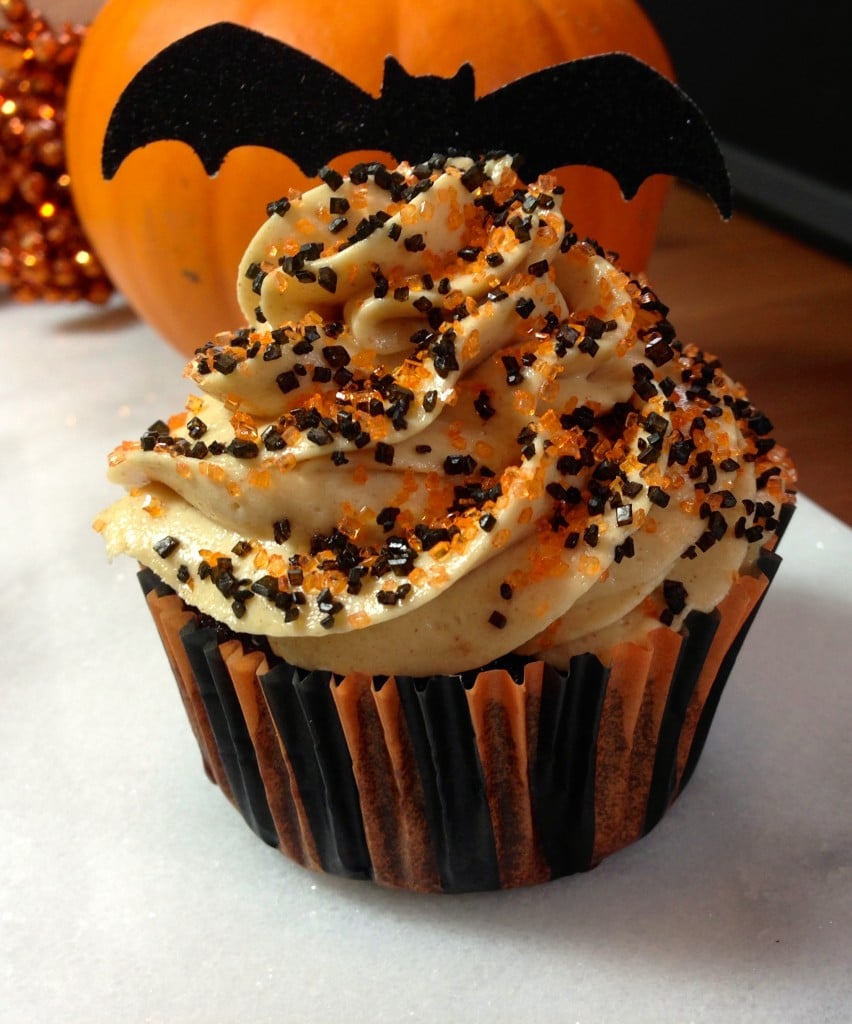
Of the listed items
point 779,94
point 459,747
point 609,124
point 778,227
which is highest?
point 609,124

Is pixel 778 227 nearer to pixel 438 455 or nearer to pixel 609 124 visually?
pixel 609 124

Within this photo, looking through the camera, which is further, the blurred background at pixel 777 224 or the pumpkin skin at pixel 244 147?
the blurred background at pixel 777 224

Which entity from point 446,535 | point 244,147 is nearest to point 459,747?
point 446,535

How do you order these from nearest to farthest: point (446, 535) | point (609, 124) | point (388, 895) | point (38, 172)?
point (446, 535)
point (388, 895)
point (609, 124)
point (38, 172)

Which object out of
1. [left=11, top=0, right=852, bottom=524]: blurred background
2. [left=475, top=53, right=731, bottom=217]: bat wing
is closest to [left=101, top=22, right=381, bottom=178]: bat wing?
[left=475, top=53, right=731, bottom=217]: bat wing

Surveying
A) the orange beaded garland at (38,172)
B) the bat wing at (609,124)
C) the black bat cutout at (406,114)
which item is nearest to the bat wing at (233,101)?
the black bat cutout at (406,114)

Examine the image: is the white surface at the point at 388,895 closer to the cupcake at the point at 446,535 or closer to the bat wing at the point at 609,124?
the cupcake at the point at 446,535
